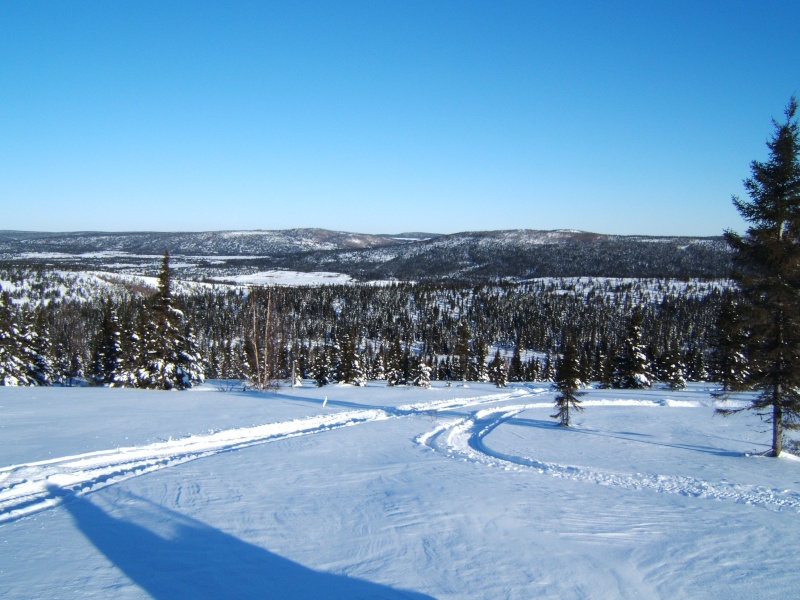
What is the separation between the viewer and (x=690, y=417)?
23.8 meters

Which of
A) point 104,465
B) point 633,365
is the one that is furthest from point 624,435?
point 633,365

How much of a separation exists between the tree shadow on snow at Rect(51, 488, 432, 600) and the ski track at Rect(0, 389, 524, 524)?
1.26 m

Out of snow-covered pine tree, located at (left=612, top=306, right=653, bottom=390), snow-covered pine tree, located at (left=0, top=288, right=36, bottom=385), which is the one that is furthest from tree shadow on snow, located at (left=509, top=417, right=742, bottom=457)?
snow-covered pine tree, located at (left=0, top=288, right=36, bottom=385)

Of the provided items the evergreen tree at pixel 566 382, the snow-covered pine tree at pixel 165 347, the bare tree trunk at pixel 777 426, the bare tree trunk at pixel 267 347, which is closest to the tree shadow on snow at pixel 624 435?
the evergreen tree at pixel 566 382

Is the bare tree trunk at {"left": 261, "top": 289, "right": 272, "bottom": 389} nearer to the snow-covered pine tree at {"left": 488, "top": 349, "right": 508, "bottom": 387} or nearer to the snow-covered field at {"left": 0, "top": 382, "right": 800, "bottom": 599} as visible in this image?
the snow-covered field at {"left": 0, "top": 382, "right": 800, "bottom": 599}

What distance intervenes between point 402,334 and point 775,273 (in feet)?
413

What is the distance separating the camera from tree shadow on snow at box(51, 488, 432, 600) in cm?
518

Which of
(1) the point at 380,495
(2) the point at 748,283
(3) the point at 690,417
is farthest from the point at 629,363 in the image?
(1) the point at 380,495

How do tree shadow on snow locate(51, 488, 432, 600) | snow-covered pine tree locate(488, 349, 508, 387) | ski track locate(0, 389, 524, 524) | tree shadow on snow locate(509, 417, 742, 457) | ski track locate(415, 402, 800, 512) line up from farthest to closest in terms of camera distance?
snow-covered pine tree locate(488, 349, 508, 387) < tree shadow on snow locate(509, 417, 742, 457) < ski track locate(415, 402, 800, 512) < ski track locate(0, 389, 524, 524) < tree shadow on snow locate(51, 488, 432, 600)

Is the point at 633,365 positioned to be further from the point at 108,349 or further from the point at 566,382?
the point at 108,349

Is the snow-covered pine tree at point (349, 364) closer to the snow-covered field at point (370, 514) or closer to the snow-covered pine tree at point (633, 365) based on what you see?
the snow-covered pine tree at point (633, 365)

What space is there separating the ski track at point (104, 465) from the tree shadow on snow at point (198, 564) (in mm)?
1259

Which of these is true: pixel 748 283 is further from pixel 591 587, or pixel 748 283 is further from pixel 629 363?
pixel 629 363

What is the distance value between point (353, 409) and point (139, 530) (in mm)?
15346
